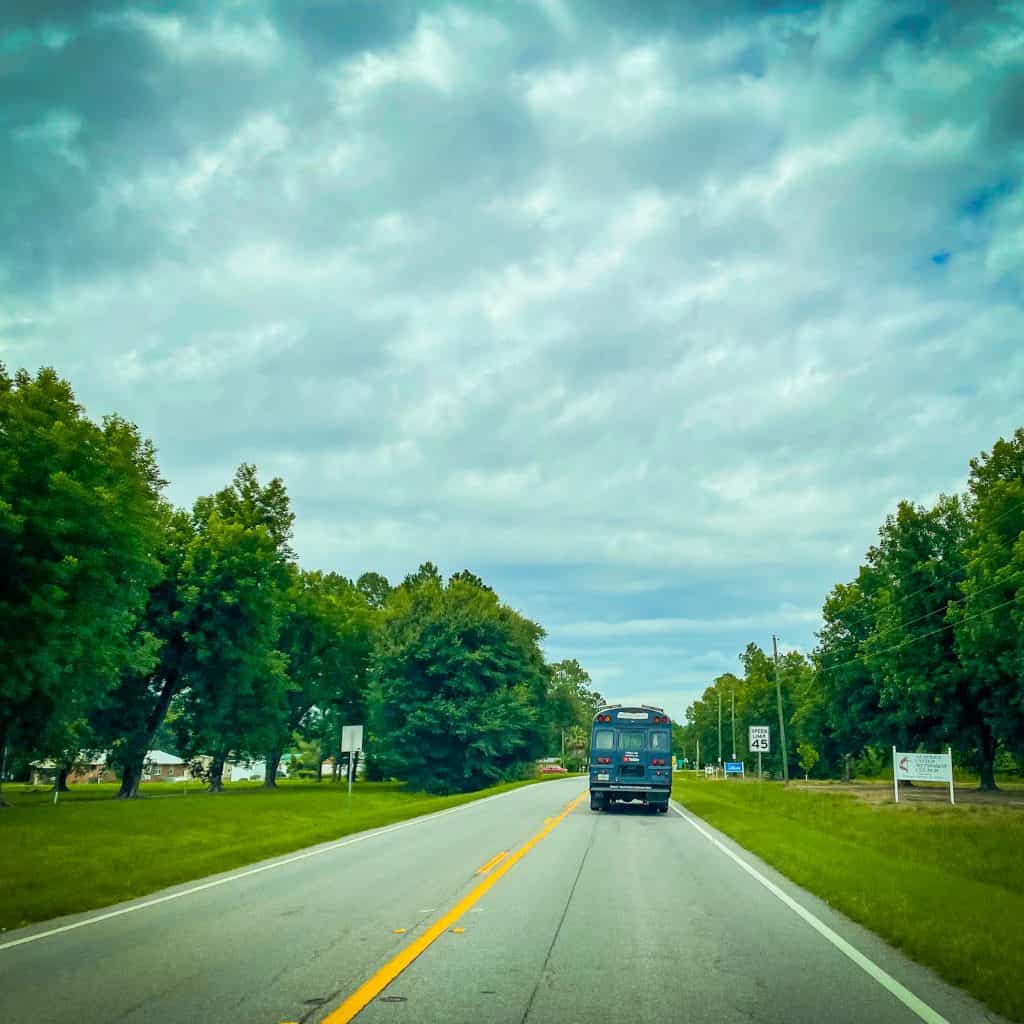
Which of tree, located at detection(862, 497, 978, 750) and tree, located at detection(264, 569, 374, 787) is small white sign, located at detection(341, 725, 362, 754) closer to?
tree, located at detection(264, 569, 374, 787)

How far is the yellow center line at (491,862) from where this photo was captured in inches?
560

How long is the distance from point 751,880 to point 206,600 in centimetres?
3694

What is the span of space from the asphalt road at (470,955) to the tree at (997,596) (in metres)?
32.0

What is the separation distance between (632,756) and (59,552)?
19.2 metres

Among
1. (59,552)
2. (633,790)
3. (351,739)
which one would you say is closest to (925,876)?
(633,790)

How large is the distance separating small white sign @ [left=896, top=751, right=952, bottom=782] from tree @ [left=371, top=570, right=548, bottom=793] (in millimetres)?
24956

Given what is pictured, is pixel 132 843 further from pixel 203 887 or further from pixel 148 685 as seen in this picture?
pixel 148 685

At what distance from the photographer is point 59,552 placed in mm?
27906

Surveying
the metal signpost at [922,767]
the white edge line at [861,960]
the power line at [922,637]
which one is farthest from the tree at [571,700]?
the white edge line at [861,960]

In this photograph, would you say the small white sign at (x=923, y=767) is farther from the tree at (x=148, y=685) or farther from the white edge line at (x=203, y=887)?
the tree at (x=148, y=685)

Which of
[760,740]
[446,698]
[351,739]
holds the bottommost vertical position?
[760,740]

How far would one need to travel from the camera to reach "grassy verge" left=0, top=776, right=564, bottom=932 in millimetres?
11930

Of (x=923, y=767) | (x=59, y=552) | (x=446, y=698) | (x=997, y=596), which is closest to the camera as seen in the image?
(x=59, y=552)

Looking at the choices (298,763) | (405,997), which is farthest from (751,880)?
(298,763)
